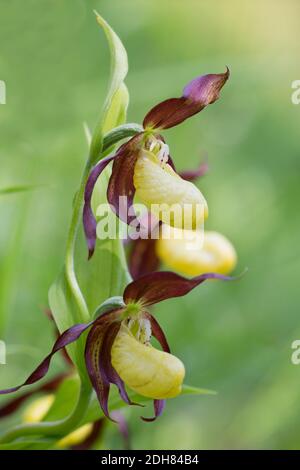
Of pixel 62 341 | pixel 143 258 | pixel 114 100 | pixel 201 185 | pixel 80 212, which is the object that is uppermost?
pixel 114 100

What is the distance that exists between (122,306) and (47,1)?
1.47m

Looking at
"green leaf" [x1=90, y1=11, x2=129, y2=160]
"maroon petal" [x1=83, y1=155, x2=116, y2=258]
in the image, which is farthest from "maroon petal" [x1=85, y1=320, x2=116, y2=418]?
"green leaf" [x1=90, y1=11, x2=129, y2=160]

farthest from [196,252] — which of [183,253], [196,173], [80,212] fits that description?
[80,212]

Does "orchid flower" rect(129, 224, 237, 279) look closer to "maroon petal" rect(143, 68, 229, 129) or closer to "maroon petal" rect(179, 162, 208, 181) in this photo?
"maroon petal" rect(179, 162, 208, 181)

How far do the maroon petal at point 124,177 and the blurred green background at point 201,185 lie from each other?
21.4 inches

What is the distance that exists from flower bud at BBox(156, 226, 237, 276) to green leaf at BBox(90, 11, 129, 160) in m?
0.56

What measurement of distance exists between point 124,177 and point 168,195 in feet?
0.35

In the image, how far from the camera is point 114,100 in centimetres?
108

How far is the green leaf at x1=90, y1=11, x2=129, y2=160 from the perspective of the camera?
1061mm

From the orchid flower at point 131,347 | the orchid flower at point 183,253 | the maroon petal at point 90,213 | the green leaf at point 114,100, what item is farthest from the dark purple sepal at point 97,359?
the orchid flower at point 183,253

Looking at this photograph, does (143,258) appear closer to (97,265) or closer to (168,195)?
(97,265)

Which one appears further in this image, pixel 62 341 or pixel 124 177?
pixel 124 177

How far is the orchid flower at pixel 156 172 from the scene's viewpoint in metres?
1.03
